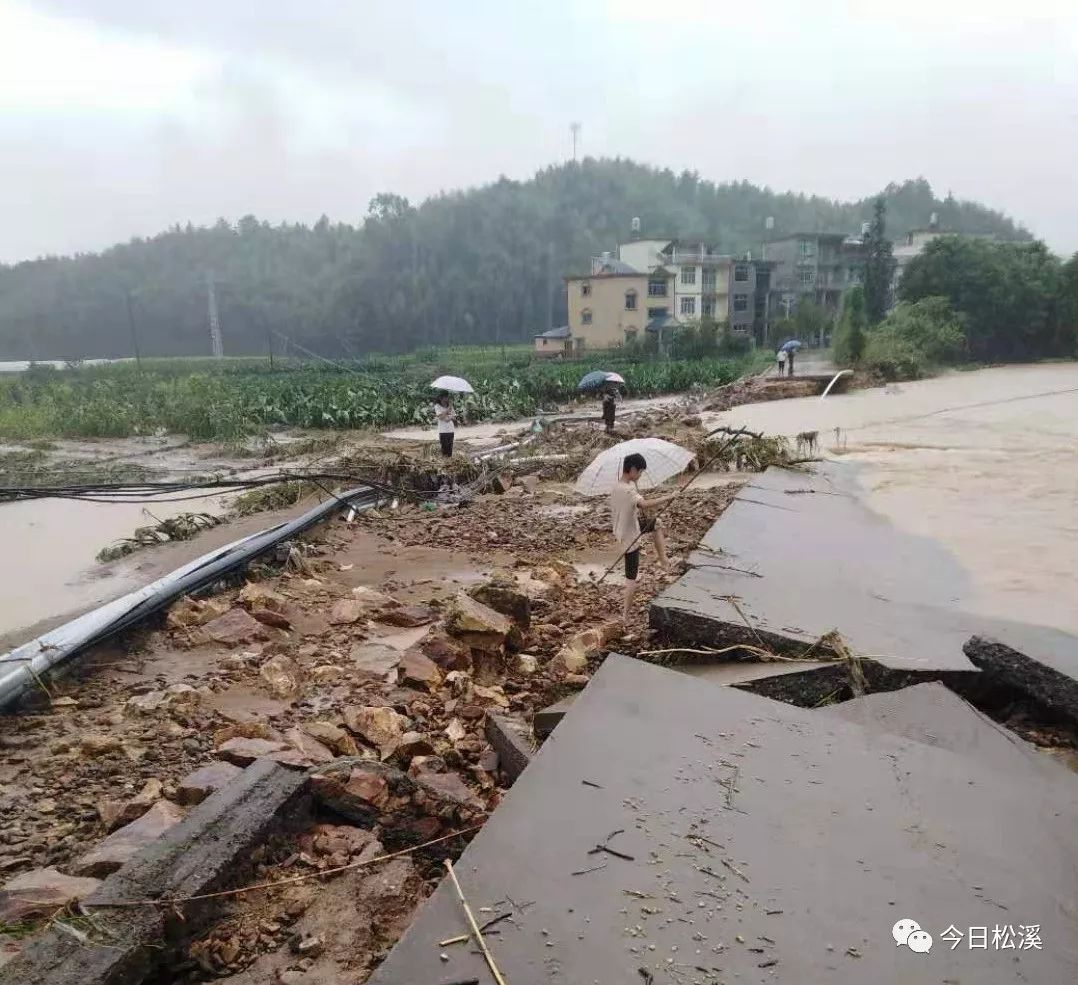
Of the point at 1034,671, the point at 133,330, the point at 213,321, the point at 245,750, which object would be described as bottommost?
the point at 245,750

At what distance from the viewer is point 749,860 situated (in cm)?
217

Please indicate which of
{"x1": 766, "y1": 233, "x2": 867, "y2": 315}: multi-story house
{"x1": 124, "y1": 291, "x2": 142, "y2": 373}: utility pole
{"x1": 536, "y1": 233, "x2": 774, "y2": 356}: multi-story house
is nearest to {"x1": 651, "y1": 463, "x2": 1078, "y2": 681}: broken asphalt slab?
{"x1": 124, "y1": 291, "x2": 142, "y2": 373}: utility pole

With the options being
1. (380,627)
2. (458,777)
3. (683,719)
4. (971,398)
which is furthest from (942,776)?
(971,398)

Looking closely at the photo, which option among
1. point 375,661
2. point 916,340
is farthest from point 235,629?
point 916,340

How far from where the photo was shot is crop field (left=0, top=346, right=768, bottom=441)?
2172cm

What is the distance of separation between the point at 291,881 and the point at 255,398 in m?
25.4

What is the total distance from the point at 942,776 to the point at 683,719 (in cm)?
90

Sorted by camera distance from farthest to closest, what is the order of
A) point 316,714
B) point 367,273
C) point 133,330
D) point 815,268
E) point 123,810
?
point 367,273
point 815,268
point 133,330
point 316,714
point 123,810

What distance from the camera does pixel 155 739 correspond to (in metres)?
3.72

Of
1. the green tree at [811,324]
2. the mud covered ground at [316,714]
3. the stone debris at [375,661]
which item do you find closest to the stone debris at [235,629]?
the mud covered ground at [316,714]

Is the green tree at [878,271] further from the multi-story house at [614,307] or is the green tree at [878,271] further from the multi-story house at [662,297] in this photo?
the multi-story house at [614,307]

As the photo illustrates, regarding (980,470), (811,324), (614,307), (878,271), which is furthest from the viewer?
(878,271)

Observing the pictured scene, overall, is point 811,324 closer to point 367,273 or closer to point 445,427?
point 367,273

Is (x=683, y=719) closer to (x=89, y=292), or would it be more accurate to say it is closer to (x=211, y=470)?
(x=211, y=470)
